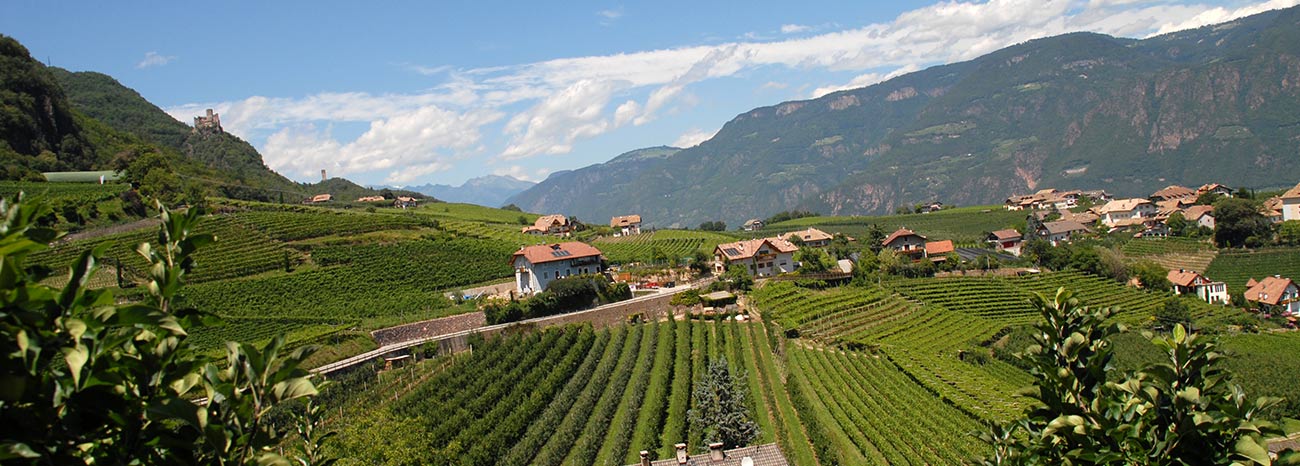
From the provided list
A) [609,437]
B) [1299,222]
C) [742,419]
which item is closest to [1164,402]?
[742,419]

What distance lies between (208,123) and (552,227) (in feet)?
264

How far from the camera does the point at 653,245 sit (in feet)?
231

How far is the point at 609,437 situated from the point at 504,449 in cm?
402

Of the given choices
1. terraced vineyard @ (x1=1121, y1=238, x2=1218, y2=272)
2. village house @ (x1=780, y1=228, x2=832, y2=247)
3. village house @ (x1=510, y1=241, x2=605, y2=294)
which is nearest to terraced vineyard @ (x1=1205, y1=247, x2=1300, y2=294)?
terraced vineyard @ (x1=1121, y1=238, x2=1218, y2=272)

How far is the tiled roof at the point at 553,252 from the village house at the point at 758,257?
36.7 feet

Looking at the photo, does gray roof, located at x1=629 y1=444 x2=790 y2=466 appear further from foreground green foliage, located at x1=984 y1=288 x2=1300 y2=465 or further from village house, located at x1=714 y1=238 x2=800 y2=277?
village house, located at x1=714 y1=238 x2=800 y2=277

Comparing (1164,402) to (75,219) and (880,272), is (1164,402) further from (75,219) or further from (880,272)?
(75,219)

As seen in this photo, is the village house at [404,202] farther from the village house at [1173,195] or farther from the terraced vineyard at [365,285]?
the village house at [1173,195]

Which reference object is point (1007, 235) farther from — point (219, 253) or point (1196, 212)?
point (219, 253)

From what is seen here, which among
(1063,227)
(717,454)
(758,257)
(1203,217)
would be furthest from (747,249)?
(1203,217)

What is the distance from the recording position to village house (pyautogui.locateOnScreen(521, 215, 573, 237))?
8212cm

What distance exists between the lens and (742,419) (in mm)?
23578

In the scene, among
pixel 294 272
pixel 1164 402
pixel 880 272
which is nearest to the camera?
pixel 1164 402

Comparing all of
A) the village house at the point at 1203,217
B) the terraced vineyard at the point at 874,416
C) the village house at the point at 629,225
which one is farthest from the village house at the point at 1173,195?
the terraced vineyard at the point at 874,416
